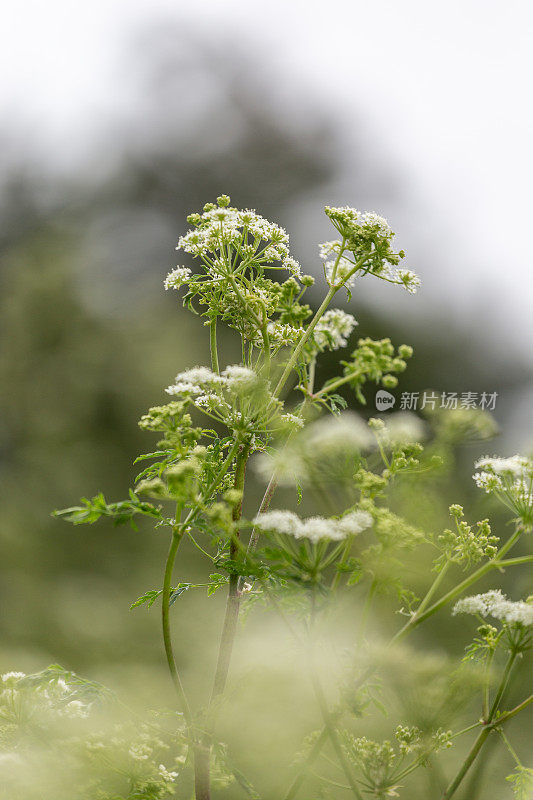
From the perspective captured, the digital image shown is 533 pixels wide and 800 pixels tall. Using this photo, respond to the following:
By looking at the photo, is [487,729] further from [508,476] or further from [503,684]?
[508,476]

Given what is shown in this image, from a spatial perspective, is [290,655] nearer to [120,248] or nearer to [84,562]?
[84,562]

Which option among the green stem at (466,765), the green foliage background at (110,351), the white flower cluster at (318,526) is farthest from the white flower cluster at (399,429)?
the green foliage background at (110,351)

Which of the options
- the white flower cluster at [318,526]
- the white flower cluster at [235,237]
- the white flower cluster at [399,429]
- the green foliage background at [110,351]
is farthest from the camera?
the green foliage background at [110,351]

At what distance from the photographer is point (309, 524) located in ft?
1.99

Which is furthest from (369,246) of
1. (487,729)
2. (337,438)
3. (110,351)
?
(110,351)

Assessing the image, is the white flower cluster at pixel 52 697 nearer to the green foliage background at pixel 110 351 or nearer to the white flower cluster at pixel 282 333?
the white flower cluster at pixel 282 333

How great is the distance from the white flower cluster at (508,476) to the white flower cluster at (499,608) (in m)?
0.11

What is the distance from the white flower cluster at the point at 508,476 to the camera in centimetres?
68

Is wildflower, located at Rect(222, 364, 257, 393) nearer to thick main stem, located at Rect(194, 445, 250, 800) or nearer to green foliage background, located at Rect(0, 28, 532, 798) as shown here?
thick main stem, located at Rect(194, 445, 250, 800)

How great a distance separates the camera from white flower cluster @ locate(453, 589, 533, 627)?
0.64 meters

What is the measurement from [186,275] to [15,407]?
10.2 feet

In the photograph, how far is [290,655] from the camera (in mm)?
718

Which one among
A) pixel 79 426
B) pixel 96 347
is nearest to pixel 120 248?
pixel 96 347

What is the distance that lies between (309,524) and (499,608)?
0.23 m
